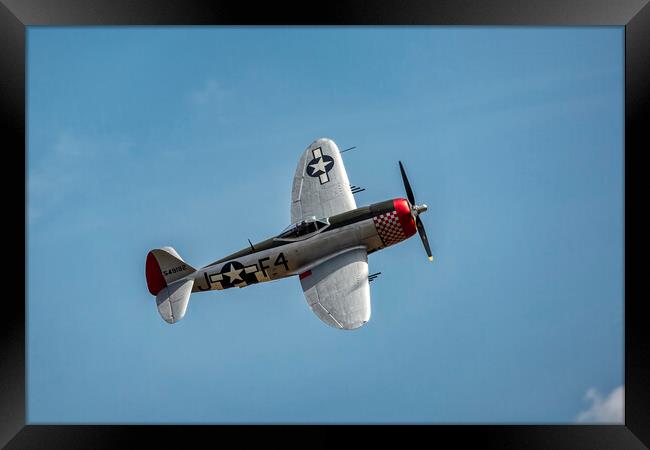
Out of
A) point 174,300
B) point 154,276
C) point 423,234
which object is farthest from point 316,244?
point 154,276

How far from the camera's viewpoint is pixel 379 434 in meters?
13.4

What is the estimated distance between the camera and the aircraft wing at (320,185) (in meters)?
19.0

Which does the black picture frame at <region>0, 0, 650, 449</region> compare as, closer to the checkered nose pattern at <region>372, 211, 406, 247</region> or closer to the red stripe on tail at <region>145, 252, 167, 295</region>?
the red stripe on tail at <region>145, 252, 167, 295</region>

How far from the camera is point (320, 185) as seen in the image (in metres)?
19.4

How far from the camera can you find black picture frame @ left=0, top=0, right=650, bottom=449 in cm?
1326

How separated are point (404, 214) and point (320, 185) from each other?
2.38 meters

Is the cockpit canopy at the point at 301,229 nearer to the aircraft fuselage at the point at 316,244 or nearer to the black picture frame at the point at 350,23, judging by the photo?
the aircraft fuselage at the point at 316,244

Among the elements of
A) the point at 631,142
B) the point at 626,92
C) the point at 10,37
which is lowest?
the point at 631,142

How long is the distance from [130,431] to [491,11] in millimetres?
9283

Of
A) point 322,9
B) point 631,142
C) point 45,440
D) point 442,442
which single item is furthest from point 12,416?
point 631,142

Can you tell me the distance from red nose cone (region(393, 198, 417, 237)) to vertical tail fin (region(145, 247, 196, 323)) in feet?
16.1

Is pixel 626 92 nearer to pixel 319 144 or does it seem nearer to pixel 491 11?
pixel 491 11

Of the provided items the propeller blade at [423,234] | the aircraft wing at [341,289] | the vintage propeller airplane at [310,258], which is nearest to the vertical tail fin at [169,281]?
the vintage propeller airplane at [310,258]

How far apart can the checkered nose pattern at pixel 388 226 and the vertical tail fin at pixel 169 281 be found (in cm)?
438
